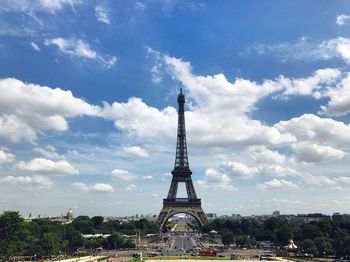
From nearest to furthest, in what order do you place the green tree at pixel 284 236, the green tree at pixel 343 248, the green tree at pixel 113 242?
1. the green tree at pixel 343 248
2. the green tree at pixel 284 236
3. the green tree at pixel 113 242

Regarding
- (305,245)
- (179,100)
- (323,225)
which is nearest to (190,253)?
(305,245)

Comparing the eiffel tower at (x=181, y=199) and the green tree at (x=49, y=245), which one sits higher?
the eiffel tower at (x=181, y=199)

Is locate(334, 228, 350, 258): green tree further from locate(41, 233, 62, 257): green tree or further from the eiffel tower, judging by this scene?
the eiffel tower

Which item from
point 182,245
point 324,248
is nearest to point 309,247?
point 324,248

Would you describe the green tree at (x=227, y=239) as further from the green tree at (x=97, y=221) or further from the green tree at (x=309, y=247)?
the green tree at (x=97, y=221)

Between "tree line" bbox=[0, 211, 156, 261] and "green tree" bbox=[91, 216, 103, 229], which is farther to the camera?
"green tree" bbox=[91, 216, 103, 229]

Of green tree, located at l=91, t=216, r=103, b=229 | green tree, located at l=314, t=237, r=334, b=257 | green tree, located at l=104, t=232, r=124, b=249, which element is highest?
green tree, located at l=91, t=216, r=103, b=229

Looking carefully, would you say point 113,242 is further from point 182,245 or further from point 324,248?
point 324,248

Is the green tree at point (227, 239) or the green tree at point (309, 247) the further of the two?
the green tree at point (227, 239)

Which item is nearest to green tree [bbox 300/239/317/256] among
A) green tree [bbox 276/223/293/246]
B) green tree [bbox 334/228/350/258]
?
green tree [bbox 334/228/350/258]

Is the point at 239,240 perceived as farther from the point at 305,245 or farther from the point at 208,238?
the point at 305,245

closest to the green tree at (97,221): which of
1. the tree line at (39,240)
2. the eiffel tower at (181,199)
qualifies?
the eiffel tower at (181,199)
